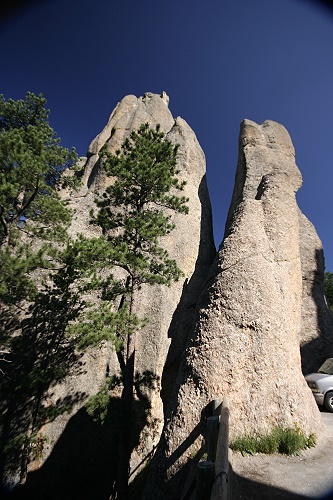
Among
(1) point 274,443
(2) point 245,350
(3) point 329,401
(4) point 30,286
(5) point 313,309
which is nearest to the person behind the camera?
(1) point 274,443

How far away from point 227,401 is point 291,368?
2154 millimetres

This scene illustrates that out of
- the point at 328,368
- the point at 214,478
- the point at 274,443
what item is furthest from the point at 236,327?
the point at 328,368

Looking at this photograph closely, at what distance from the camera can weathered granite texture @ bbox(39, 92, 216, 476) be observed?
11555mm

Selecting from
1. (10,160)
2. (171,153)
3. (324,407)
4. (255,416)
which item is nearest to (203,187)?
(171,153)

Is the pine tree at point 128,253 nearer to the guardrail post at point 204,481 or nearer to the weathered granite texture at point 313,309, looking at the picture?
the guardrail post at point 204,481

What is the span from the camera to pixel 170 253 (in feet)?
53.9

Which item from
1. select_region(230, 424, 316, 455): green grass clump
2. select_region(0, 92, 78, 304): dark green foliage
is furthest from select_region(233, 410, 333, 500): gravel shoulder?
select_region(0, 92, 78, 304): dark green foliage

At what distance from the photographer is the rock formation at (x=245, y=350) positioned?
555 centimetres

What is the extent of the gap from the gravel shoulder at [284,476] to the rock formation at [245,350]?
0.59 m

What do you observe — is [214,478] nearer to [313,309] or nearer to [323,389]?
[323,389]

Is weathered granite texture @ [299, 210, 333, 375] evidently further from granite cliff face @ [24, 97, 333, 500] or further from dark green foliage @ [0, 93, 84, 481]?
dark green foliage @ [0, 93, 84, 481]

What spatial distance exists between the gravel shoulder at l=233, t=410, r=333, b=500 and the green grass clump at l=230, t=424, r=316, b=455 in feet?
0.36

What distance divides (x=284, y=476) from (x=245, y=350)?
2.46 m

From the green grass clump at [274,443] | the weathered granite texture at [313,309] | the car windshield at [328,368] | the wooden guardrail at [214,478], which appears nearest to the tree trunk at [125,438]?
the green grass clump at [274,443]
